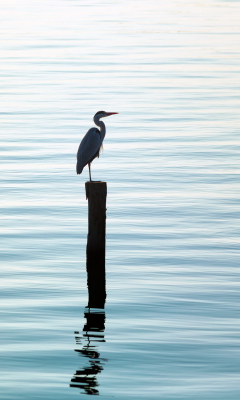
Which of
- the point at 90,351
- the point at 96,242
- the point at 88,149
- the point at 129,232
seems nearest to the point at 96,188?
the point at 96,242

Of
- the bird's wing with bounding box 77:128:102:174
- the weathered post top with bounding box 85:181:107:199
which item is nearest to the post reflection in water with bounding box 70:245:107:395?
the weathered post top with bounding box 85:181:107:199

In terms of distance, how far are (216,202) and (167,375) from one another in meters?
8.87

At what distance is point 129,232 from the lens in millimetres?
16547

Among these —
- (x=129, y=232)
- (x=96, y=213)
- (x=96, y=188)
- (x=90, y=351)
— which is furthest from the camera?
(x=129, y=232)

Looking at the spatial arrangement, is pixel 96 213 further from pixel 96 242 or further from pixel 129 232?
pixel 129 232

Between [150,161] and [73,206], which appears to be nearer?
[73,206]

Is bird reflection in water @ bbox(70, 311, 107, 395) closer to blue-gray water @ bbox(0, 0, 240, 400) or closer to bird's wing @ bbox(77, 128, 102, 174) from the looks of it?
blue-gray water @ bbox(0, 0, 240, 400)

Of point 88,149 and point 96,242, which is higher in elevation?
point 88,149

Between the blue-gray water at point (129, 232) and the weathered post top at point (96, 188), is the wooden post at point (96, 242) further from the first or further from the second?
the blue-gray water at point (129, 232)

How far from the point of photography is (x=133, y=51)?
48.8 metres

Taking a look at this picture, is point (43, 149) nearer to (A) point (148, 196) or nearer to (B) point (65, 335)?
(A) point (148, 196)

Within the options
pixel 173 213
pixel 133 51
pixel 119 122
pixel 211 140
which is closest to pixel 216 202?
pixel 173 213

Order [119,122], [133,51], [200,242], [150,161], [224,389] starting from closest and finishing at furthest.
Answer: [224,389] < [200,242] < [150,161] < [119,122] < [133,51]

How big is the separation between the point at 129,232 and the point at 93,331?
4992 millimetres
